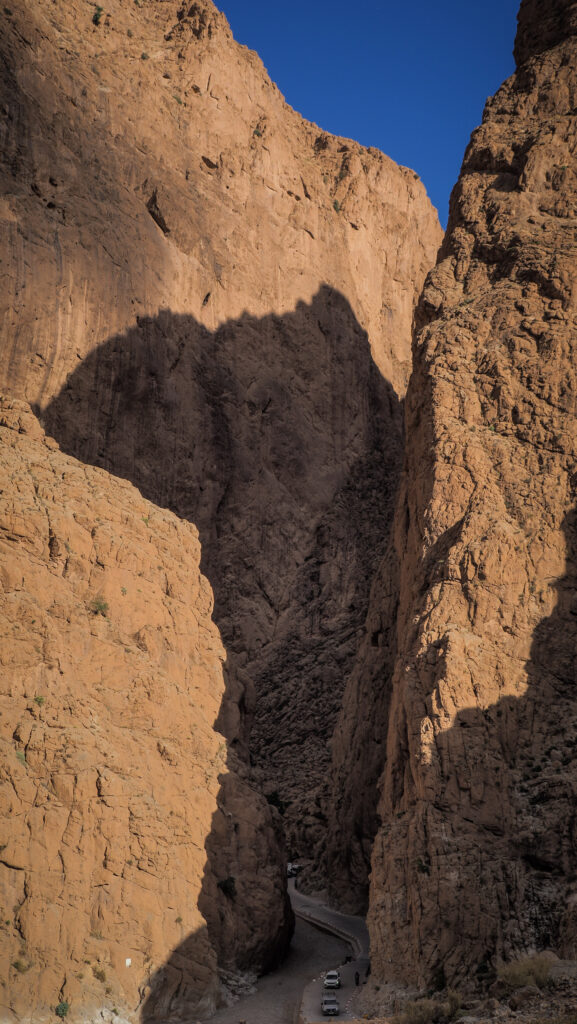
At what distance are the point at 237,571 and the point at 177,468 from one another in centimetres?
653

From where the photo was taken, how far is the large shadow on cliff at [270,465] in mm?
58125

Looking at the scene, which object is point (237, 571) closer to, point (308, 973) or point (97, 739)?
point (308, 973)

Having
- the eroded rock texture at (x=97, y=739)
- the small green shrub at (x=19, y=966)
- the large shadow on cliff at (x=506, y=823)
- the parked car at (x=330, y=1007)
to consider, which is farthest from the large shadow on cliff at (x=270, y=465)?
the small green shrub at (x=19, y=966)

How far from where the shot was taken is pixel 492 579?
33.1 meters

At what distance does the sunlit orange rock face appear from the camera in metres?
32.0

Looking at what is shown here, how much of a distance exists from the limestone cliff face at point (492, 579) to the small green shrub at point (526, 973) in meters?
1.36

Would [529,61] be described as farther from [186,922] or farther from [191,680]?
[186,922]

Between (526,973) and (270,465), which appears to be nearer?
(526,973)

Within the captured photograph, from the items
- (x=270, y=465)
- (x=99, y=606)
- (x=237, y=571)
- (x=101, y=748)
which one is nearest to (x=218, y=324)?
(x=270, y=465)

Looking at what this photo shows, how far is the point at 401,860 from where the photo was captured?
102 ft

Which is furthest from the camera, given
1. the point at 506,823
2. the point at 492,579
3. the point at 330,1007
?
the point at 492,579

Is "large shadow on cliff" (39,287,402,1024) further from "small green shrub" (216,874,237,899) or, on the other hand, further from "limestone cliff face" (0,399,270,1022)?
"small green shrub" (216,874,237,899)

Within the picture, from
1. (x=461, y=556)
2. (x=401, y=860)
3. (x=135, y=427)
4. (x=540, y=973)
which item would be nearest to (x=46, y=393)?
(x=135, y=427)

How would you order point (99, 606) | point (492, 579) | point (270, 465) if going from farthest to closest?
point (270, 465)
point (99, 606)
point (492, 579)
